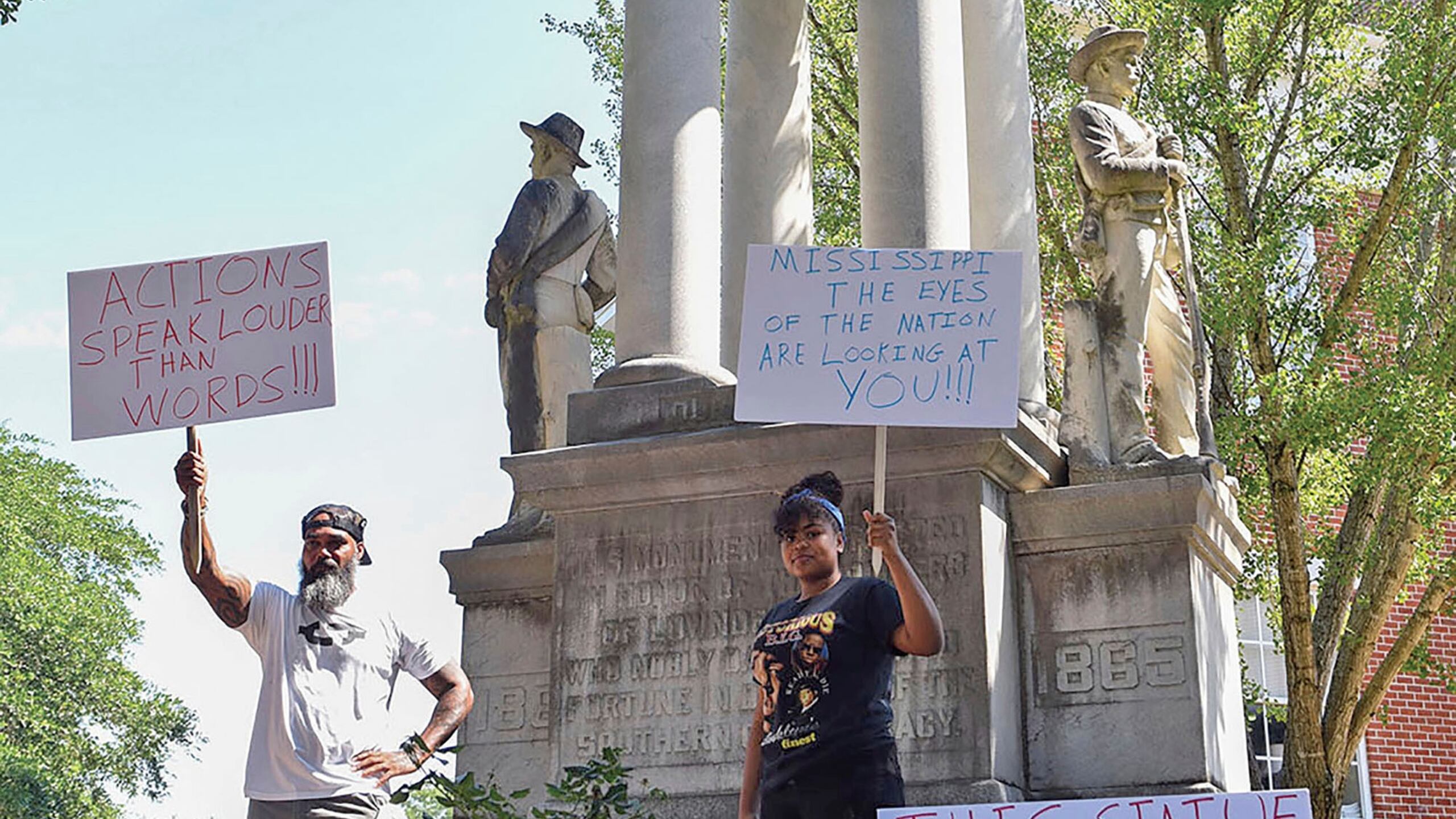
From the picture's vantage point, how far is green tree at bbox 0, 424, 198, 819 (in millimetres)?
32594

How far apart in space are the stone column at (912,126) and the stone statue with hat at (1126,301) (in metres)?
0.69

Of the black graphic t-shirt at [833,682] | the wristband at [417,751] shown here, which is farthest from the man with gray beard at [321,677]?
the black graphic t-shirt at [833,682]

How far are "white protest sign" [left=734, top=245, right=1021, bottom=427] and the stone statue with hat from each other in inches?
109

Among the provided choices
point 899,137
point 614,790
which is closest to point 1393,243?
point 899,137

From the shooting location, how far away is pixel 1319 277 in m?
17.0

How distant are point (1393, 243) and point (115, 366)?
1336cm

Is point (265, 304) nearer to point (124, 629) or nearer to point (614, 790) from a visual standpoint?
point (614, 790)

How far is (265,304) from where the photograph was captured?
267 inches

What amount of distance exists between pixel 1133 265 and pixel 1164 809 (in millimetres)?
4972

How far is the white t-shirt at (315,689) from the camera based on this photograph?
5.58 m

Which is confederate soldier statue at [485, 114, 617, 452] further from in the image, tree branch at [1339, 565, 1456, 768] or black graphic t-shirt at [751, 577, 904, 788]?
tree branch at [1339, 565, 1456, 768]

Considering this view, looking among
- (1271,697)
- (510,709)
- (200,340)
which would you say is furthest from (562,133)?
(1271,697)

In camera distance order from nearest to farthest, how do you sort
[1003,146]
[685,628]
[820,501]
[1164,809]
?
[1164,809] < [820,501] < [685,628] < [1003,146]

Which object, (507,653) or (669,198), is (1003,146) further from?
(507,653)
